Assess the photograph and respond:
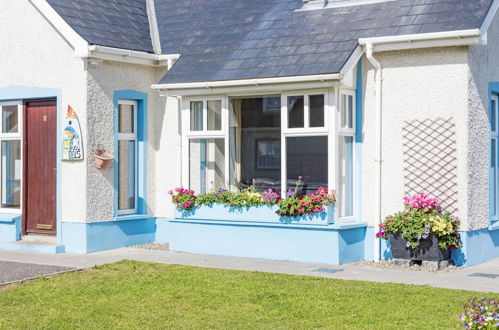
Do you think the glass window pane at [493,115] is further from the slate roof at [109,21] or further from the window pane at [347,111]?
the slate roof at [109,21]

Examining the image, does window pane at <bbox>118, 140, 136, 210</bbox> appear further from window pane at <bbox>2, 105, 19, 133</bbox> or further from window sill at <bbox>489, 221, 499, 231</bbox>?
window sill at <bbox>489, 221, 499, 231</bbox>

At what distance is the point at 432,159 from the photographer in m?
12.3

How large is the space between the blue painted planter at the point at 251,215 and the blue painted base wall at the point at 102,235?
42.5 inches

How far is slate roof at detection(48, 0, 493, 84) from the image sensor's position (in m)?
12.6

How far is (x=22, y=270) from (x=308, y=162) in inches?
192

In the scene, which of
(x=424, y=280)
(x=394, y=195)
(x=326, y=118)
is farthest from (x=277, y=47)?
(x=424, y=280)

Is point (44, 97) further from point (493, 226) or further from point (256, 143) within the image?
point (493, 226)

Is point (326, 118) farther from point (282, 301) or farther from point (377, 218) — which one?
point (282, 301)

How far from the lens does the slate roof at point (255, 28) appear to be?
12.6 meters

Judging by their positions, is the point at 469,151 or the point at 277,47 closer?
the point at 469,151

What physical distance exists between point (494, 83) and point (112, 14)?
7294mm

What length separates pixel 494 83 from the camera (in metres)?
13.1

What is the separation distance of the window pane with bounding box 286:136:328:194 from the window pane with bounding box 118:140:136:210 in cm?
339

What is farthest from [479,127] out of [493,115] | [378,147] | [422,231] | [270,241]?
[270,241]
